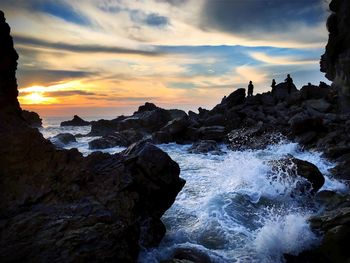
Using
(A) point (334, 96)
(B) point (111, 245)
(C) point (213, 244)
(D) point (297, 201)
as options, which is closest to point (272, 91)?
(A) point (334, 96)

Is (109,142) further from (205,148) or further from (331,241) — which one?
(331,241)

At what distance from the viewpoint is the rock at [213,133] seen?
33.7 metres

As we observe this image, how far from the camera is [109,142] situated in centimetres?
3569

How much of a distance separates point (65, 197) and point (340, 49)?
Answer: 4205 centimetres

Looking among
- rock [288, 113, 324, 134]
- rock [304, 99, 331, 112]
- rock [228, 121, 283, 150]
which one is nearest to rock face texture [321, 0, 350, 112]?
rock [304, 99, 331, 112]

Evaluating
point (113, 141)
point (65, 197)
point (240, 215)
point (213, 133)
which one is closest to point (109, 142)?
point (113, 141)

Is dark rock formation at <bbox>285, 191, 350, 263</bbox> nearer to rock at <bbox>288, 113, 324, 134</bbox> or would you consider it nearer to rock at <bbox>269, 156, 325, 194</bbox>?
rock at <bbox>269, 156, 325, 194</bbox>

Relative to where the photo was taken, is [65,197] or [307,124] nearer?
[65,197]

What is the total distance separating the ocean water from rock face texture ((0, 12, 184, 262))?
4.33 ft

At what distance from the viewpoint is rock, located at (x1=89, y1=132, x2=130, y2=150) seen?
35.1 metres

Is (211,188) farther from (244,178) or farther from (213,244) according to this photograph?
(213,244)

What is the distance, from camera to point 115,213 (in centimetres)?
779

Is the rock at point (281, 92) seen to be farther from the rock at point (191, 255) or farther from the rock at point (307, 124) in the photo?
the rock at point (191, 255)

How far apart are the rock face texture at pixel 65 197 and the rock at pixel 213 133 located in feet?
79.4
